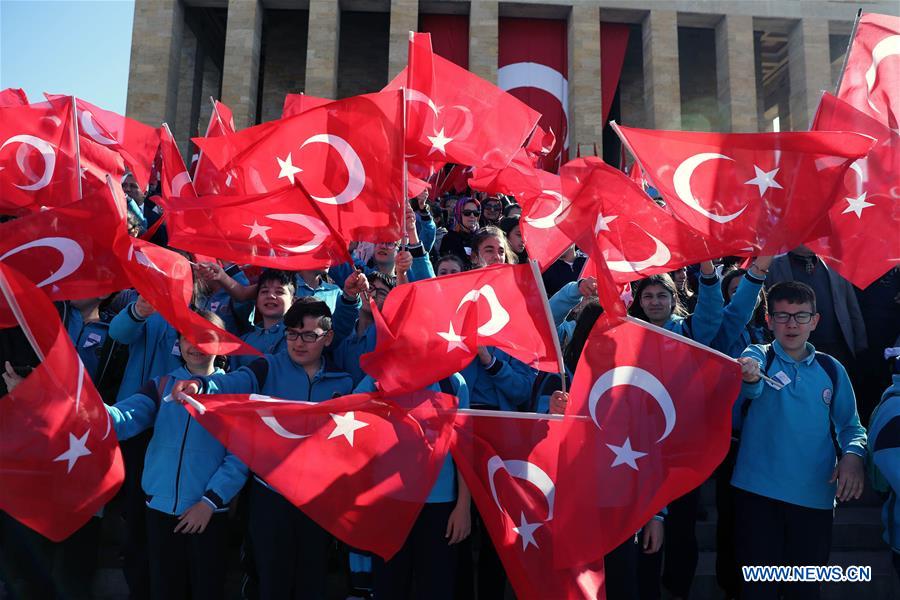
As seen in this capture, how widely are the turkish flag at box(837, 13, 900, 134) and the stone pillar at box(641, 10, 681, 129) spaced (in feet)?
52.9

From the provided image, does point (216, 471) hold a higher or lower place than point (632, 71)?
lower

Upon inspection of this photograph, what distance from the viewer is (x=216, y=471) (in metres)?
3.96

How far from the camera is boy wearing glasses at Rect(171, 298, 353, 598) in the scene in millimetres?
3852

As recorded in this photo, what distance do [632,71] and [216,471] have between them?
24274mm

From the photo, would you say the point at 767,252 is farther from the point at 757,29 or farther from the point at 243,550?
the point at 757,29

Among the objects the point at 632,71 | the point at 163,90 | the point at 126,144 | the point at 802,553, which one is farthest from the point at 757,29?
the point at 802,553

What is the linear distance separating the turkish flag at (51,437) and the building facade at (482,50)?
59.2ft

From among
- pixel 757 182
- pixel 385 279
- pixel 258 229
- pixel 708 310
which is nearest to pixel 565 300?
pixel 708 310

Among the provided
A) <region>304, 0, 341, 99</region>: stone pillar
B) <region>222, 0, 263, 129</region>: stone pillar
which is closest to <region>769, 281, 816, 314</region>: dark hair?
<region>304, 0, 341, 99</region>: stone pillar

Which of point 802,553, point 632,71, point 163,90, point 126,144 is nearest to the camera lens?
point 802,553

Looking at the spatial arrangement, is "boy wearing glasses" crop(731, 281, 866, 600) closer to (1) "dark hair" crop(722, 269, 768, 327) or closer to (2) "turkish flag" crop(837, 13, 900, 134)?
(1) "dark hair" crop(722, 269, 768, 327)

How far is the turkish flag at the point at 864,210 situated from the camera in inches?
171

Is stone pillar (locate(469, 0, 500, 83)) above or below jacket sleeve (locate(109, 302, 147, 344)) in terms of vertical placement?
above

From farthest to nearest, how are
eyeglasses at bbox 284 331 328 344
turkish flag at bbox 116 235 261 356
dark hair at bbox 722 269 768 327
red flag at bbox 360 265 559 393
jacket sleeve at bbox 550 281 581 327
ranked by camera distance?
dark hair at bbox 722 269 768 327, jacket sleeve at bbox 550 281 581 327, eyeglasses at bbox 284 331 328 344, turkish flag at bbox 116 235 261 356, red flag at bbox 360 265 559 393
